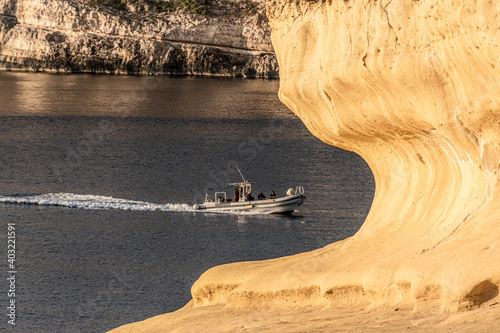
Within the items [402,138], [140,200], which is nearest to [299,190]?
[140,200]

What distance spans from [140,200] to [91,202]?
314 cm

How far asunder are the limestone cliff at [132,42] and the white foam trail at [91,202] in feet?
369

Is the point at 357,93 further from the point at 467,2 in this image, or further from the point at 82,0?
the point at 82,0

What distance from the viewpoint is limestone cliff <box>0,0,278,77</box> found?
160000mm

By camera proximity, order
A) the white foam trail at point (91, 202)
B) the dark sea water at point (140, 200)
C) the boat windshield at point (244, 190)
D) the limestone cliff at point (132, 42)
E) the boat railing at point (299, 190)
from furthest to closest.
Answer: the limestone cliff at point (132, 42), the boat railing at point (299, 190), the boat windshield at point (244, 190), the white foam trail at point (91, 202), the dark sea water at point (140, 200)

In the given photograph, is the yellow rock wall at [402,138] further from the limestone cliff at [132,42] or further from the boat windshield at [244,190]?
the limestone cliff at [132,42]

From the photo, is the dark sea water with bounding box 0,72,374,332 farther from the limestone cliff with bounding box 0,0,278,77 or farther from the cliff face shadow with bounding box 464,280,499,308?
the limestone cliff with bounding box 0,0,278,77

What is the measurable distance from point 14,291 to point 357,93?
23833 mm

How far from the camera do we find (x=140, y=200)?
48.6 m

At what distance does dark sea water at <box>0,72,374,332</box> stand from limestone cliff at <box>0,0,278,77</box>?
6420 centimetres

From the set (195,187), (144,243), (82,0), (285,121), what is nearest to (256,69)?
(82,0)

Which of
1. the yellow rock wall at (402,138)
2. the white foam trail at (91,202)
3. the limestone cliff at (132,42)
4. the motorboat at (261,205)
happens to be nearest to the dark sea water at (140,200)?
the white foam trail at (91,202)

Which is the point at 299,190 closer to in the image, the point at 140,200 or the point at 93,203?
the point at 140,200

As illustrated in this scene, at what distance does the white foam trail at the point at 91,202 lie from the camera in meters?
46.5
